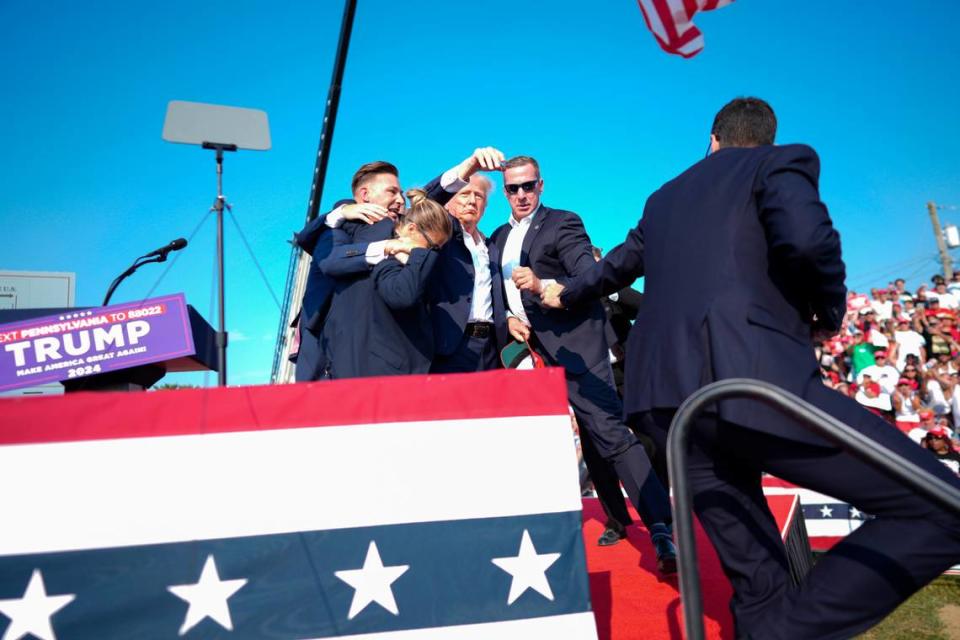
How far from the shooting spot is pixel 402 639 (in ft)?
6.31

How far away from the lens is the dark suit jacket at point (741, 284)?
6.37 feet

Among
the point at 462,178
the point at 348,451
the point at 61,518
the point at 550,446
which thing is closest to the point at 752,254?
the point at 550,446

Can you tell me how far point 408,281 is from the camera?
117 inches

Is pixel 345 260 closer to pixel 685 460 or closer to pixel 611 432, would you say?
pixel 611 432

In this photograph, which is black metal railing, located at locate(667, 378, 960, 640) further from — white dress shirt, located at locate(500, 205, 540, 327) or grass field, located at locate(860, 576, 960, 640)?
white dress shirt, located at locate(500, 205, 540, 327)

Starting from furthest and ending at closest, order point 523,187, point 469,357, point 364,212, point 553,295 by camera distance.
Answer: point 523,187, point 469,357, point 364,212, point 553,295

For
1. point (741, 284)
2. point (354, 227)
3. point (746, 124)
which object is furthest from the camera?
point (354, 227)

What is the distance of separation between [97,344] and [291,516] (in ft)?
13.8

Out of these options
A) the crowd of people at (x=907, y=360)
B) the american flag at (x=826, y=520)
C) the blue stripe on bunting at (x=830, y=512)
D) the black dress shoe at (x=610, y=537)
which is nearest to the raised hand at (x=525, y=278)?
the black dress shoe at (x=610, y=537)

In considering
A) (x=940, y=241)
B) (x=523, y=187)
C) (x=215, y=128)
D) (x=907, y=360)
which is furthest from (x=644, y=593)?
(x=940, y=241)

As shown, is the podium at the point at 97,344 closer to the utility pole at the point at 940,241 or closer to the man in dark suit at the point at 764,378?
the man in dark suit at the point at 764,378

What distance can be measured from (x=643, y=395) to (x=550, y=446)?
0.36m

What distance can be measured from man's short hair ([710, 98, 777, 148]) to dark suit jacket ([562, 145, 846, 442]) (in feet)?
0.56

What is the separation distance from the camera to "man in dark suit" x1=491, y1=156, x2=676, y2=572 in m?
3.35
